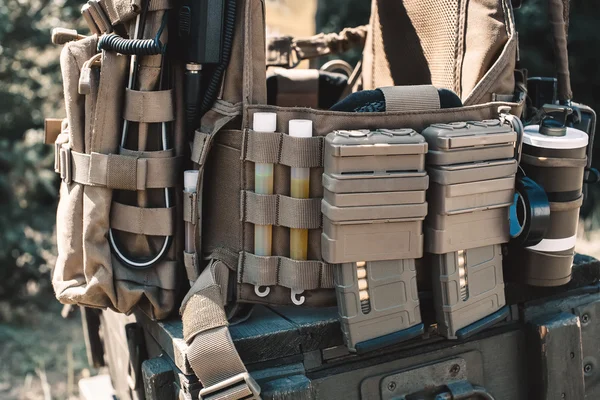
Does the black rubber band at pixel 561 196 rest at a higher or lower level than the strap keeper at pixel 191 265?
higher

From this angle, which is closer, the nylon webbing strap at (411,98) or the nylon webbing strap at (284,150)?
the nylon webbing strap at (284,150)

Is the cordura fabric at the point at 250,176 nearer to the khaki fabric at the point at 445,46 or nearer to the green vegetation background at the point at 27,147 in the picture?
the khaki fabric at the point at 445,46

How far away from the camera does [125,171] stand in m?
2.13

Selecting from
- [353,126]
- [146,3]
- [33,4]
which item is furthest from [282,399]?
[33,4]

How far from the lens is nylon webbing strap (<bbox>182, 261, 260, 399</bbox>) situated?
1828 mm

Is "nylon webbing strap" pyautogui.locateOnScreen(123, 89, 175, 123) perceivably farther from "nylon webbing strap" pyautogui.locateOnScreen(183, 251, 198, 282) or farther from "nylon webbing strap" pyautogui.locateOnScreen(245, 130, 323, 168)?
"nylon webbing strap" pyautogui.locateOnScreen(183, 251, 198, 282)

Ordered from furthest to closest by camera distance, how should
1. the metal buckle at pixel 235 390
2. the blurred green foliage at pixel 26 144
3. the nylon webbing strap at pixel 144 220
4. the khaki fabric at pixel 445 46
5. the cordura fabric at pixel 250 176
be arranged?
the blurred green foliage at pixel 26 144 → the khaki fabric at pixel 445 46 → the nylon webbing strap at pixel 144 220 → the cordura fabric at pixel 250 176 → the metal buckle at pixel 235 390

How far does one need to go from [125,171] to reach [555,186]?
1413 millimetres

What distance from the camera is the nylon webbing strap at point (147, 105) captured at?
6.98 feet

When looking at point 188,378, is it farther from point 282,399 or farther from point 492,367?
point 492,367

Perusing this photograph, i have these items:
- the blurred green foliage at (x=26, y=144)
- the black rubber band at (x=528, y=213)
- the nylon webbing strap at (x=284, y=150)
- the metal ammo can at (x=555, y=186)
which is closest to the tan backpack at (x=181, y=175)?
the nylon webbing strap at (x=284, y=150)

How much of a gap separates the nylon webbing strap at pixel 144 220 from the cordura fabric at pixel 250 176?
0.11m

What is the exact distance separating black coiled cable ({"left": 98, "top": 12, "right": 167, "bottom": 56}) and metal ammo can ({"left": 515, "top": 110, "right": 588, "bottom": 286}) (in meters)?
1.25

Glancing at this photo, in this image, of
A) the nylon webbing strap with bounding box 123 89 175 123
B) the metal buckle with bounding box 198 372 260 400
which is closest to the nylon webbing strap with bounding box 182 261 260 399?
the metal buckle with bounding box 198 372 260 400
